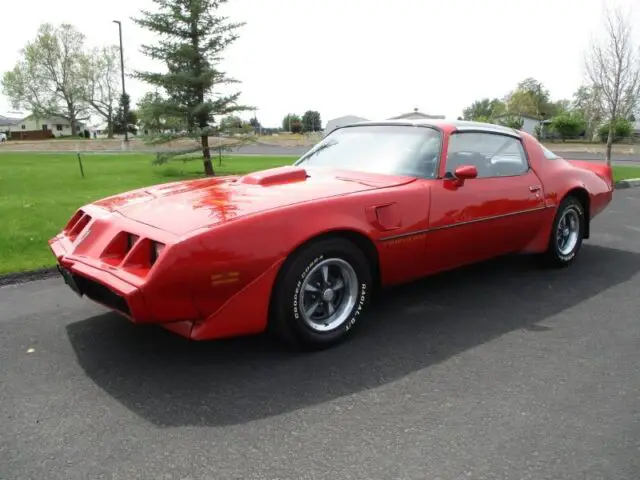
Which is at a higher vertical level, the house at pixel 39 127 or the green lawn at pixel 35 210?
the house at pixel 39 127

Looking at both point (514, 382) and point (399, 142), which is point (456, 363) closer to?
point (514, 382)

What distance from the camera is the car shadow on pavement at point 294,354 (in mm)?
2586

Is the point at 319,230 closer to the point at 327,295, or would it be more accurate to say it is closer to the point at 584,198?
the point at 327,295

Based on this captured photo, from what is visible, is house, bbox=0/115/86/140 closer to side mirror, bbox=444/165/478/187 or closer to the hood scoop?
the hood scoop

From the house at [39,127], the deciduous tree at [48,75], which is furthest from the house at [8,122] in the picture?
the deciduous tree at [48,75]

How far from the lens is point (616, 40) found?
14.6 metres

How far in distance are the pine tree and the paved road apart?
13.0 metres

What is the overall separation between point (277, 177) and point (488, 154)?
5.87 feet

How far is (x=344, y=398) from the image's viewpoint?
8.54 feet

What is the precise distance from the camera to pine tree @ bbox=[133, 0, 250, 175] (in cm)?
1548

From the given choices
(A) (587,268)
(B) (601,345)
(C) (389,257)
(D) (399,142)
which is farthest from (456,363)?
(A) (587,268)

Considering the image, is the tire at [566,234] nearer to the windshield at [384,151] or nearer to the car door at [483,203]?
the car door at [483,203]

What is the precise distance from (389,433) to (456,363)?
845 mm

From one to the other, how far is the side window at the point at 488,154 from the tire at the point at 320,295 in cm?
119
